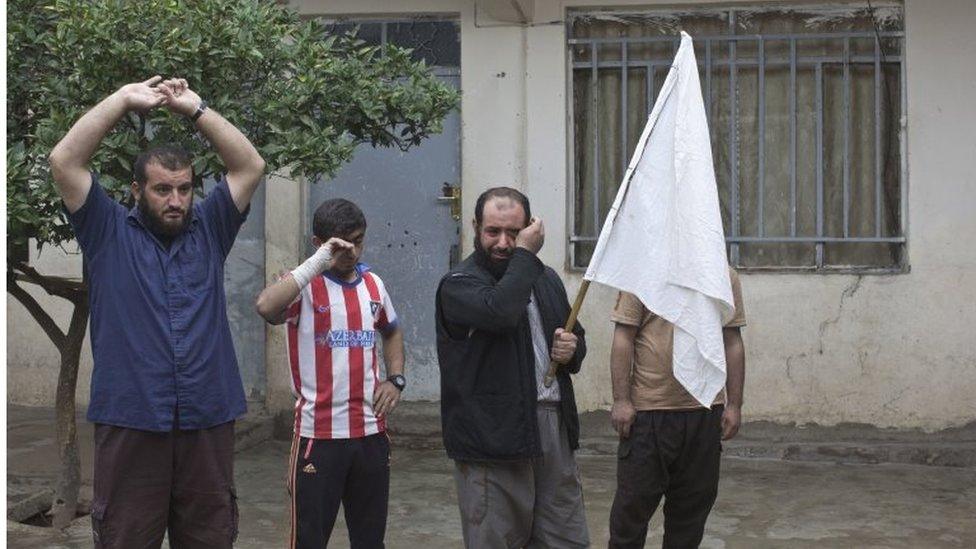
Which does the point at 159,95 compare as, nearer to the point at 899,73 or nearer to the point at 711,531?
the point at 711,531

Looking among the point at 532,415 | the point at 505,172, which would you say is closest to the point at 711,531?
the point at 532,415

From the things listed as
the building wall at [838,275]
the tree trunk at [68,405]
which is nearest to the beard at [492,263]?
the tree trunk at [68,405]

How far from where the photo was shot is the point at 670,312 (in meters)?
5.50

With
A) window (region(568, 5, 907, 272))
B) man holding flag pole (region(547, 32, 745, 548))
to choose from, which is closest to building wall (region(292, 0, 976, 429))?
window (region(568, 5, 907, 272))

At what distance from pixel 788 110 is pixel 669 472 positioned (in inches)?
181

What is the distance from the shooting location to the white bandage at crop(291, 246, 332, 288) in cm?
516

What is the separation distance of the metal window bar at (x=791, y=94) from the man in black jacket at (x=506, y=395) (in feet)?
15.3

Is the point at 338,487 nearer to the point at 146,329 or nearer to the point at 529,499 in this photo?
the point at 529,499

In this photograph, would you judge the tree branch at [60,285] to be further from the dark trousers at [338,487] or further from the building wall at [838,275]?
the building wall at [838,275]

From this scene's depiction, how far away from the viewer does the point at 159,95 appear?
4.51m

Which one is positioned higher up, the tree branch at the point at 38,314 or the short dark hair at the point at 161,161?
the short dark hair at the point at 161,161

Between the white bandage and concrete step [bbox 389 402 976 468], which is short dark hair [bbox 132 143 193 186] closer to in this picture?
the white bandage

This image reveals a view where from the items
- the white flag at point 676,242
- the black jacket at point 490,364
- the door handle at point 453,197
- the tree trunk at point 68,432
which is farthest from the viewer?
the door handle at point 453,197

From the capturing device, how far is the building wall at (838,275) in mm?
9453
